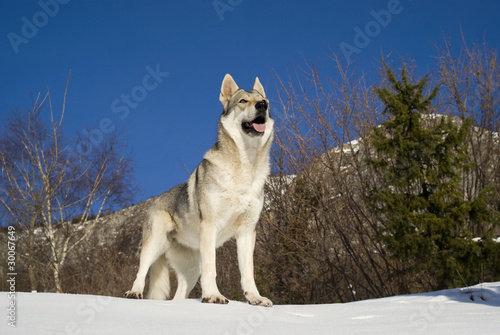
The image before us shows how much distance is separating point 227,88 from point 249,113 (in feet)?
2.18

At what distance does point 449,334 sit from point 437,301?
1578 mm

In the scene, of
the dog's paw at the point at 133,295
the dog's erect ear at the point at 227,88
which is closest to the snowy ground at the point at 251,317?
the dog's paw at the point at 133,295

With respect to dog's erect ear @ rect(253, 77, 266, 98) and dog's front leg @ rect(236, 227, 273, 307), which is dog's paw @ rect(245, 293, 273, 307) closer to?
dog's front leg @ rect(236, 227, 273, 307)

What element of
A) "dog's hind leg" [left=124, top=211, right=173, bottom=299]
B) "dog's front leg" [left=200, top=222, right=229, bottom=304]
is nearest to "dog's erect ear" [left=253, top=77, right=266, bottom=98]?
"dog's front leg" [left=200, top=222, right=229, bottom=304]

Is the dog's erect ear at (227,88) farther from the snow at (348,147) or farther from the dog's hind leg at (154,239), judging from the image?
the snow at (348,147)

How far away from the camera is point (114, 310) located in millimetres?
3641

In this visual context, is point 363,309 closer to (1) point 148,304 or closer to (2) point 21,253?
(1) point 148,304

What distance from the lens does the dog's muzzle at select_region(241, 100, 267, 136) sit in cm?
524

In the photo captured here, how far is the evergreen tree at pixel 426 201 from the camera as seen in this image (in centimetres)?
623

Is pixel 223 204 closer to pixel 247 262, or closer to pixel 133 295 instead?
pixel 247 262

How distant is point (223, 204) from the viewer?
5.07 m

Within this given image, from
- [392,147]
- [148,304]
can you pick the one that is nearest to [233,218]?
[148,304]

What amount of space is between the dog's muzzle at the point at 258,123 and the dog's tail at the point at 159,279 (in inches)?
88.4

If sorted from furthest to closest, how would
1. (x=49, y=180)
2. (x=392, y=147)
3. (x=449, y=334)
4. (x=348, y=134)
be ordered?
(x=49, y=180) < (x=348, y=134) < (x=392, y=147) < (x=449, y=334)
